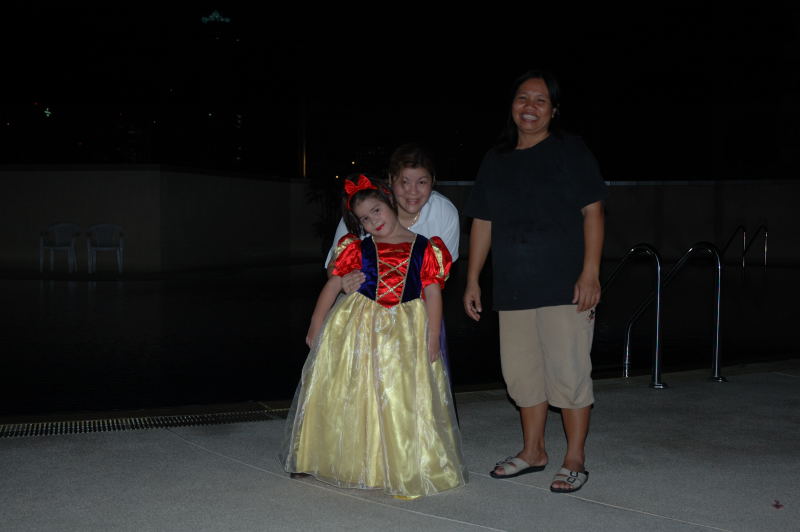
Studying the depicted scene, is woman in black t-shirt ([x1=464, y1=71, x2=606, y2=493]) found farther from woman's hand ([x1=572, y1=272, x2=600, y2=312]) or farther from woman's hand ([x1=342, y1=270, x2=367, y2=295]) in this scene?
woman's hand ([x1=342, y1=270, x2=367, y2=295])

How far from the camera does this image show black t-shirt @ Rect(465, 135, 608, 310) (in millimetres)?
3477

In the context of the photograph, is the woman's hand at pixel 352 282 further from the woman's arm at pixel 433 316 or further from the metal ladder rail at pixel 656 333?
the metal ladder rail at pixel 656 333

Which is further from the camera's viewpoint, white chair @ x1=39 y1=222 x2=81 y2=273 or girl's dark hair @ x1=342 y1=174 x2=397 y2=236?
white chair @ x1=39 y1=222 x2=81 y2=273

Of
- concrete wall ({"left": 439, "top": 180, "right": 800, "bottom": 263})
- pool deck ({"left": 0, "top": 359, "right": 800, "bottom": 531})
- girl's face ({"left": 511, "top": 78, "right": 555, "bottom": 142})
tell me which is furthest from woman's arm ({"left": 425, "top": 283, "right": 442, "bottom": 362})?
concrete wall ({"left": 439, "top": 180, "right": 800, "bottom": 263})

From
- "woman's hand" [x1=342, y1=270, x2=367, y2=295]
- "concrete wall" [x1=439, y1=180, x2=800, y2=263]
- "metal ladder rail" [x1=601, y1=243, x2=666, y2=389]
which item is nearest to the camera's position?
"woman's hand" [x1=342, y1=270, x2=367, y2=295]

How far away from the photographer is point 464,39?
20578 millimetres

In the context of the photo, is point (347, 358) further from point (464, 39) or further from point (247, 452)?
point (464, 39)

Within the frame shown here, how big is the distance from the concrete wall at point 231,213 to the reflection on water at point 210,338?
2.24 metres

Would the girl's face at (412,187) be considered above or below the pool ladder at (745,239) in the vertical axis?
above

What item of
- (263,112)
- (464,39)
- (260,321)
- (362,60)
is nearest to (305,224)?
(263,112)

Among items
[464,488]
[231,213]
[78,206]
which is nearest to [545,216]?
[464,488]

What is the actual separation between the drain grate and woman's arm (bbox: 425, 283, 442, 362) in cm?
151

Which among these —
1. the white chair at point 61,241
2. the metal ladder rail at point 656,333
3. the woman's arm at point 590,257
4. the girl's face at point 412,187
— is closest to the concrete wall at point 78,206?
the white chair at point 61,241

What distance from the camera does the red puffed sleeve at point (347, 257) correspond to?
3.54m
